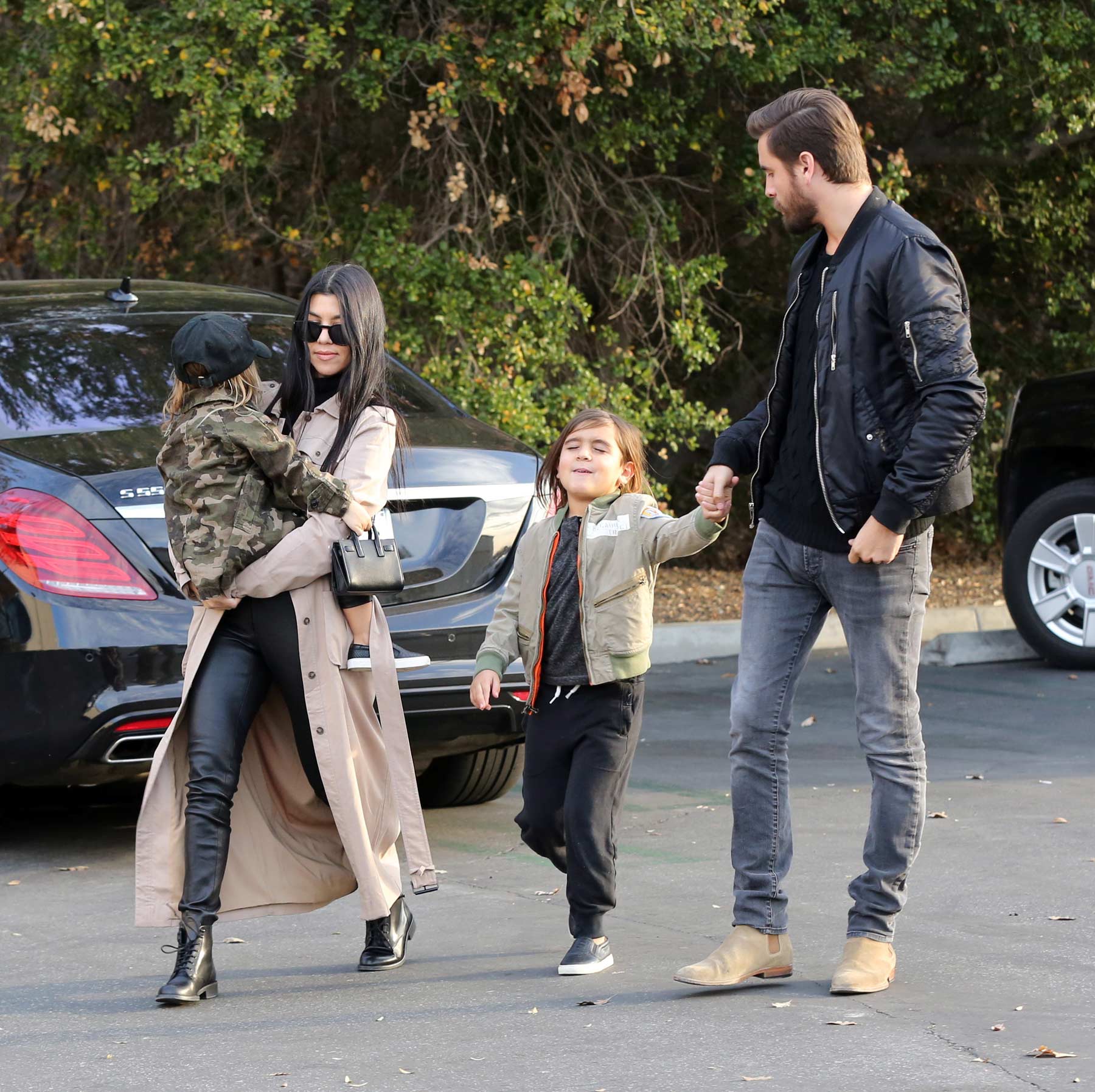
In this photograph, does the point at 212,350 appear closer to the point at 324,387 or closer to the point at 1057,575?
the point at 324,387

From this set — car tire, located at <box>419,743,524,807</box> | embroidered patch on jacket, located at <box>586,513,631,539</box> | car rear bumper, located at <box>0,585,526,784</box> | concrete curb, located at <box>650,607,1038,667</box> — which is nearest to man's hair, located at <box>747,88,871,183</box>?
embroidered patch on jacket, located at <box>586,513,631,539</box>

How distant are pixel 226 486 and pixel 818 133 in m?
1.51

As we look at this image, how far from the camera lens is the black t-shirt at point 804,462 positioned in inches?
153

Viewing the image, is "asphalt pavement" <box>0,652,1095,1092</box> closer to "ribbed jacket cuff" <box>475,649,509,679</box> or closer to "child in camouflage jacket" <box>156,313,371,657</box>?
"ribbed jacket cuff" <box>475,649,509,679</box>

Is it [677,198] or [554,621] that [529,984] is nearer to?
[554,621]

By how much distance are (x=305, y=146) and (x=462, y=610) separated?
251 inches

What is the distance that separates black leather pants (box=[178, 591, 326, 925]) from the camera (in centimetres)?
401

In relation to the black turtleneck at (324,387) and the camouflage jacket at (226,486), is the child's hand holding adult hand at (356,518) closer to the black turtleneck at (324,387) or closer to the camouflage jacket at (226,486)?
the camouflage jacket at (226,486)

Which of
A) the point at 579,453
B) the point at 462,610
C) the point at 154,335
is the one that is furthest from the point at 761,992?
the point at 154,335

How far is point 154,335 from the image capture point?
5.77 m

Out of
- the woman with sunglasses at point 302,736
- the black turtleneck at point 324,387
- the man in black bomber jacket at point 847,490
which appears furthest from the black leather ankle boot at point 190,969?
the black turtleneck at point 324,387

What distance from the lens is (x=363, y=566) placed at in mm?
4066

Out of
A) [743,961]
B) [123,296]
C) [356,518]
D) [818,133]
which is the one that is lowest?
[743,961]

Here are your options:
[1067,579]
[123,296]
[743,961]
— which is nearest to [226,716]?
[743,961]
